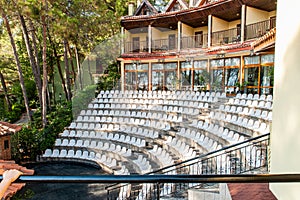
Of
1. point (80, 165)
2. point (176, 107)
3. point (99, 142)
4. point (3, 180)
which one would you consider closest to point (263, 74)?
point (176, 107)

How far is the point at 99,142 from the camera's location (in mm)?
11648

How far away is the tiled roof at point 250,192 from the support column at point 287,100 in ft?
1.81

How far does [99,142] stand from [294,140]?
10013 millimetres

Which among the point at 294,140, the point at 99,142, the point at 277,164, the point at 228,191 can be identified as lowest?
the point at 99,142

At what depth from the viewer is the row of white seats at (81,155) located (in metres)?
10.3

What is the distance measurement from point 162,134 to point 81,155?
149 inches

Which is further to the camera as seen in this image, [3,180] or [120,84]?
[120,84]

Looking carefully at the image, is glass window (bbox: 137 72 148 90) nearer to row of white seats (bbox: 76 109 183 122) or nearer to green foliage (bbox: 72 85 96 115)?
green foliage (bbox: 72 85 96 115)

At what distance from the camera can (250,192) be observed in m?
3.66

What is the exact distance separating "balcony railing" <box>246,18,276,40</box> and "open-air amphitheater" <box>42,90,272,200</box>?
3.65 m

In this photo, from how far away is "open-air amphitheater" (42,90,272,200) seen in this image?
669 cm

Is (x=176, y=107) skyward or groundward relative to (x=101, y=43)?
groundward

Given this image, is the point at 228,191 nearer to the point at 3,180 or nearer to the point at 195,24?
the point at 3,180

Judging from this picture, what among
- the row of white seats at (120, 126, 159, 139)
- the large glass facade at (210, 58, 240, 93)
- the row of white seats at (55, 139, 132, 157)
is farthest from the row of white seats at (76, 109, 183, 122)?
the large glass facade at (210, 58, 240, 93)
